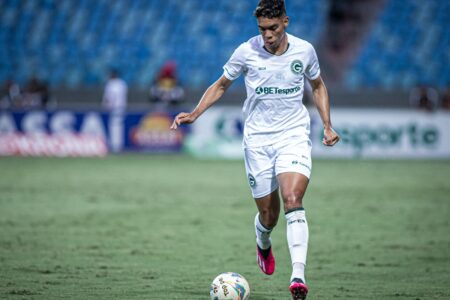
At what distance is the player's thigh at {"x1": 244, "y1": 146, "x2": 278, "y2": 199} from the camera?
23.0 feet

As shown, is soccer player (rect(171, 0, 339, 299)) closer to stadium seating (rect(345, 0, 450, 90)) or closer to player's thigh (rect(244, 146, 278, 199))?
player's thigh (rect(244, 146, 278, 199))

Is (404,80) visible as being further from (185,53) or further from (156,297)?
(156,297)

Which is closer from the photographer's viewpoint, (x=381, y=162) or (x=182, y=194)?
(x=182, y=194)

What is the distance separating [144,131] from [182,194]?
8.88m

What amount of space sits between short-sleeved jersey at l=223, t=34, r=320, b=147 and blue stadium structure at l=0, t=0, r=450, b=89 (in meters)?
20.8

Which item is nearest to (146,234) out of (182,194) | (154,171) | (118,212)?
(118,212)

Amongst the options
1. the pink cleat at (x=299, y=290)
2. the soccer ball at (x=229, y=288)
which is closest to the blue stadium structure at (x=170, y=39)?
the soccer ball at (x=229, y=288)

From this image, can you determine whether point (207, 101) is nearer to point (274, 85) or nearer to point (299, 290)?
point (274, 85)

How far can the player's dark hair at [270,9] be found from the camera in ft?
21.6

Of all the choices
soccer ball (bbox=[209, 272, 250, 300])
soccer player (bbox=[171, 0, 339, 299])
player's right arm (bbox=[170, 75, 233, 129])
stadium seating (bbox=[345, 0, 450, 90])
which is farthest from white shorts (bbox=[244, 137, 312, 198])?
stadium seating (bbox=[345, 0, 450, 90])

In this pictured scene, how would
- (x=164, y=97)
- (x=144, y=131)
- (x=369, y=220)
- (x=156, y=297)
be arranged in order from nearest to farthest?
(x=156, y=297), (x=369, y=220), (x=144, y=131), (x=164, y=97)

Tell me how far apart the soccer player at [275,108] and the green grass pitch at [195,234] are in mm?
1010

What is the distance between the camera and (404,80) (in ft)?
94.6

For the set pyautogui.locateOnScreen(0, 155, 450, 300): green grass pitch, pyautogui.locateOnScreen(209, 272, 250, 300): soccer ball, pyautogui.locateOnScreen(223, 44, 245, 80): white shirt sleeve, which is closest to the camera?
pyautogui.locateOnScreen(209, 272, 250, 300): soccer ball
